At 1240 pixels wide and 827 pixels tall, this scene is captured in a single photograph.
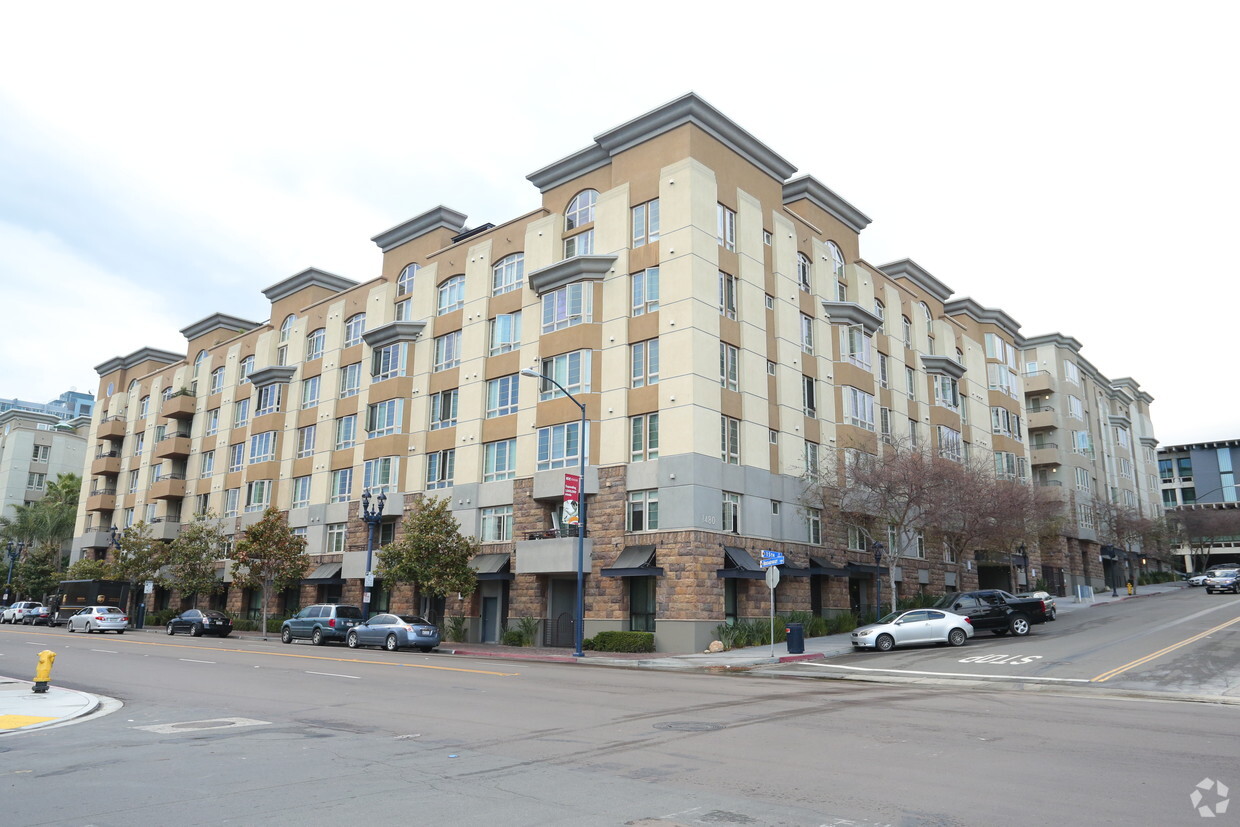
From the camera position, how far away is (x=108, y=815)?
783 cm

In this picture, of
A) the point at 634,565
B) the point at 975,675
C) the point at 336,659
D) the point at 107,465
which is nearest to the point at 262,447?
the point at 107,465

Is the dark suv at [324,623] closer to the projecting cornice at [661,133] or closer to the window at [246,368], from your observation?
the projecting cornice at [661,133]

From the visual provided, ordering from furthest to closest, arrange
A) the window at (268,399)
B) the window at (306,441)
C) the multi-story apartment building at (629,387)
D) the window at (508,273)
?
the window at (268,399) → the window at (306,441) → the window at (508,273) → the multi-story apartment building at (629,387)

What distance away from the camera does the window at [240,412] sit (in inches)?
2280

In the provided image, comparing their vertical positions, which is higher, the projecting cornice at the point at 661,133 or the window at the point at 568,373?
the projecting cornice at the point at 661,133

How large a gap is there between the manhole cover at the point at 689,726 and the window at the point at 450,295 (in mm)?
32717

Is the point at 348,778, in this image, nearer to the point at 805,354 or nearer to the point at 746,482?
the point at 746,482

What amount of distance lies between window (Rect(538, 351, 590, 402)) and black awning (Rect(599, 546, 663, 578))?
22.9 feet

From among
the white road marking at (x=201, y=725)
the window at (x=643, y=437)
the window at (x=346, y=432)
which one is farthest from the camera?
the window at (x=346, y=432)

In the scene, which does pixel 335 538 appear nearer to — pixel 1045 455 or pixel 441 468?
pixel 441 468

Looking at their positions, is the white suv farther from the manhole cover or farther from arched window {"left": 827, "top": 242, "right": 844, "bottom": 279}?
the manhole cover

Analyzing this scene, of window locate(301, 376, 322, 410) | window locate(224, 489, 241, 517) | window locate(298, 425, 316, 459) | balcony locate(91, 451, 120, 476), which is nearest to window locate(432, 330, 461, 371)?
window locate(301, 376, 322, 410)

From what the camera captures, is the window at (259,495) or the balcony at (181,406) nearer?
the window at (259,495)

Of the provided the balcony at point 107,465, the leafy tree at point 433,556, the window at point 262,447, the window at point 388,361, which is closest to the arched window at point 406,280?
the window at point 388,361
